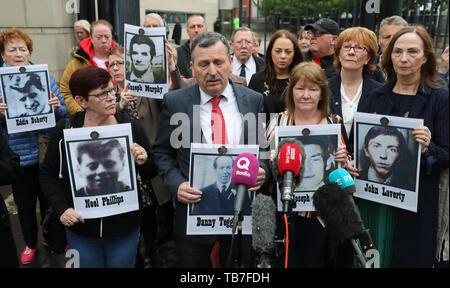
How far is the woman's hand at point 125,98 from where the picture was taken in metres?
3.78

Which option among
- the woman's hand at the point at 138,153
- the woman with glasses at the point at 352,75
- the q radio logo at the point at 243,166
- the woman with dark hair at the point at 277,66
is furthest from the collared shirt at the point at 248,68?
the q radio logo at the point at 243,166

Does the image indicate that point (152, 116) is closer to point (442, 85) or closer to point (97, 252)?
point (97, 252)

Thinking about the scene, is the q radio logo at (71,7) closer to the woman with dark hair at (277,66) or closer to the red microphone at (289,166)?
the woman with dark hair at (277,66)

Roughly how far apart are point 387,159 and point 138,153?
1697mm

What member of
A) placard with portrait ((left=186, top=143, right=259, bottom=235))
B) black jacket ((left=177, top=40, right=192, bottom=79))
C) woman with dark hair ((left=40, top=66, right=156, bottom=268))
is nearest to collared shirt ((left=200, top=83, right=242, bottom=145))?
placard with portrait ((left=186, top=143, right=259, bottom=235))

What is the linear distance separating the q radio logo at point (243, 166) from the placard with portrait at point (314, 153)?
0.79 m

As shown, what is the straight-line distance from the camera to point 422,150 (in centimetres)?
271

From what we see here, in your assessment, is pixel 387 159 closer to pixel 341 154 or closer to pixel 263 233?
pixel 341 154

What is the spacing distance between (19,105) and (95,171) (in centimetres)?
160

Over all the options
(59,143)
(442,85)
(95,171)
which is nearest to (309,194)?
(442,85)

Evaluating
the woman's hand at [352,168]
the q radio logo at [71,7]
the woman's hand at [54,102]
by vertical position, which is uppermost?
the q radio logo at [71,7]

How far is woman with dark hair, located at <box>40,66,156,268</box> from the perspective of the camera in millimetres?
2756

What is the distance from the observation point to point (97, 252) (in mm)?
2816

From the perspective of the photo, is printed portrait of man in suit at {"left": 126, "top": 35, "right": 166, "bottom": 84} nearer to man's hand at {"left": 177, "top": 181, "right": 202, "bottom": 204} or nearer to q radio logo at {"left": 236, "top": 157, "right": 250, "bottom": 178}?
man's hand at {"left": 177, "top": 181, "right": 202, "bottom": 204}
